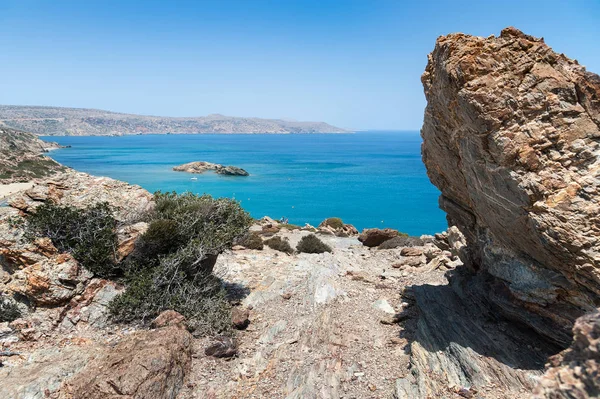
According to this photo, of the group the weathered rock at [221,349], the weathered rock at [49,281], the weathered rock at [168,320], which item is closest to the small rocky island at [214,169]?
the weathered rock at [49,281]

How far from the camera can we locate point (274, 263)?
1889cm

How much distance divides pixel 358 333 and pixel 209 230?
6.73m

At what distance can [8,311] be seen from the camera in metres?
10.8

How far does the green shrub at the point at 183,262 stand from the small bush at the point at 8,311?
252 centimetres

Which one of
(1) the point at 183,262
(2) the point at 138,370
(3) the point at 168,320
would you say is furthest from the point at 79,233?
(2) the point at 138,370

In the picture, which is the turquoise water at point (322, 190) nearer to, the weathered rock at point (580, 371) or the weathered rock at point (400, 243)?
the weathered rock at point (400, 243)

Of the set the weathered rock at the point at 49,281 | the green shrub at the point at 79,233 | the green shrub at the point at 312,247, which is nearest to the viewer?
the weathered rock at the point at 49,281

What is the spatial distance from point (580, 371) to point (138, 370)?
8.80 m

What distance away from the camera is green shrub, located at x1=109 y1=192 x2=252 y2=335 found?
39.6 ft

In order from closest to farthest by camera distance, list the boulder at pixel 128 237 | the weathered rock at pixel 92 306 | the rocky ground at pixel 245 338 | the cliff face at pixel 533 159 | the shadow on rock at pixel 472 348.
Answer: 1. the cliff face at pixel 533 159
2. the shadow on rock at pixel 472 348
3. the rocky ground at pixel 245 338
4. the weathered rock at pixel 92 306
5. the boulder at pixel 128 237

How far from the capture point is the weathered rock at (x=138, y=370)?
8.41m

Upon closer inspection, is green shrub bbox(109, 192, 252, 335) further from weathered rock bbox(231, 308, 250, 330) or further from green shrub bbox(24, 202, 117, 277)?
green shrub bbox(24, 202, 117, 277)

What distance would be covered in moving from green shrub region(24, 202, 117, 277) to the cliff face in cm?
1189

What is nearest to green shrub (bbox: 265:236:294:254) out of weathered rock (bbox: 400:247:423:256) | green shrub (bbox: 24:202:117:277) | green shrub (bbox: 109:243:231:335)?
weathered rock (bbox: 400:247:423:256)
